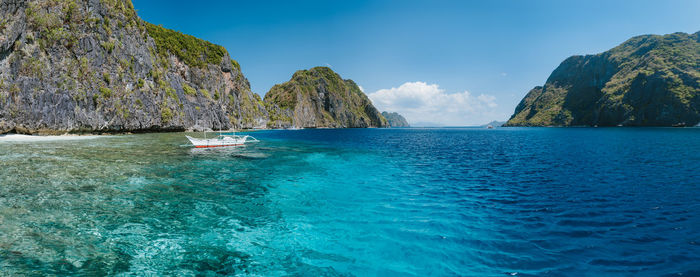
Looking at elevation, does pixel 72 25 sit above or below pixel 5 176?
above

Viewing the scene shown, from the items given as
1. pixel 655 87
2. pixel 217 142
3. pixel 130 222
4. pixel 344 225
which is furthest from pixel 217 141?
pixel 655 87

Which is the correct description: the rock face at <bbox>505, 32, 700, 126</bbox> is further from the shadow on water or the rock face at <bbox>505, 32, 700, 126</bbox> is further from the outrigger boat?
the shadow on water

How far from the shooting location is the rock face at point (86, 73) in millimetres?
47656

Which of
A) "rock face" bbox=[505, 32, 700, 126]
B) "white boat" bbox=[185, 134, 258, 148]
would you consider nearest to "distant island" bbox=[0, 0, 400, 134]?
"white boat" bbox=[185, 134, 258, 148]

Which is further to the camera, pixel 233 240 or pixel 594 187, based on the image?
pixel 594 187

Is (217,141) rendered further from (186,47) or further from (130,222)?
(186,47)

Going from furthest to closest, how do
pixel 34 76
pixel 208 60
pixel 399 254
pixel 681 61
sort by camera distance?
1. pixel 681 61
2. pixel 208 60
3. pixel 34 76
4. pixel 399 254

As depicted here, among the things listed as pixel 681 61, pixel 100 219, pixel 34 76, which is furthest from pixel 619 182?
pixel 681 61

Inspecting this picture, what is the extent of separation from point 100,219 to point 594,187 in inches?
915

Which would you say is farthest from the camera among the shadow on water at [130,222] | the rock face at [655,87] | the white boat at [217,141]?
the rock face at [655,87]

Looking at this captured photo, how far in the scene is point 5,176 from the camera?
15.5 m

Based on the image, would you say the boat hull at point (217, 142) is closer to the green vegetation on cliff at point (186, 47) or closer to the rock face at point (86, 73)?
the rock face at point (86, 73)

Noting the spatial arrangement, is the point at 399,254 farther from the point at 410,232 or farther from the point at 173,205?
the point at 173,205

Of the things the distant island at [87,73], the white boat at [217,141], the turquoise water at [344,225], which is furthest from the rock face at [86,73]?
the turquoise water at [344,225]
